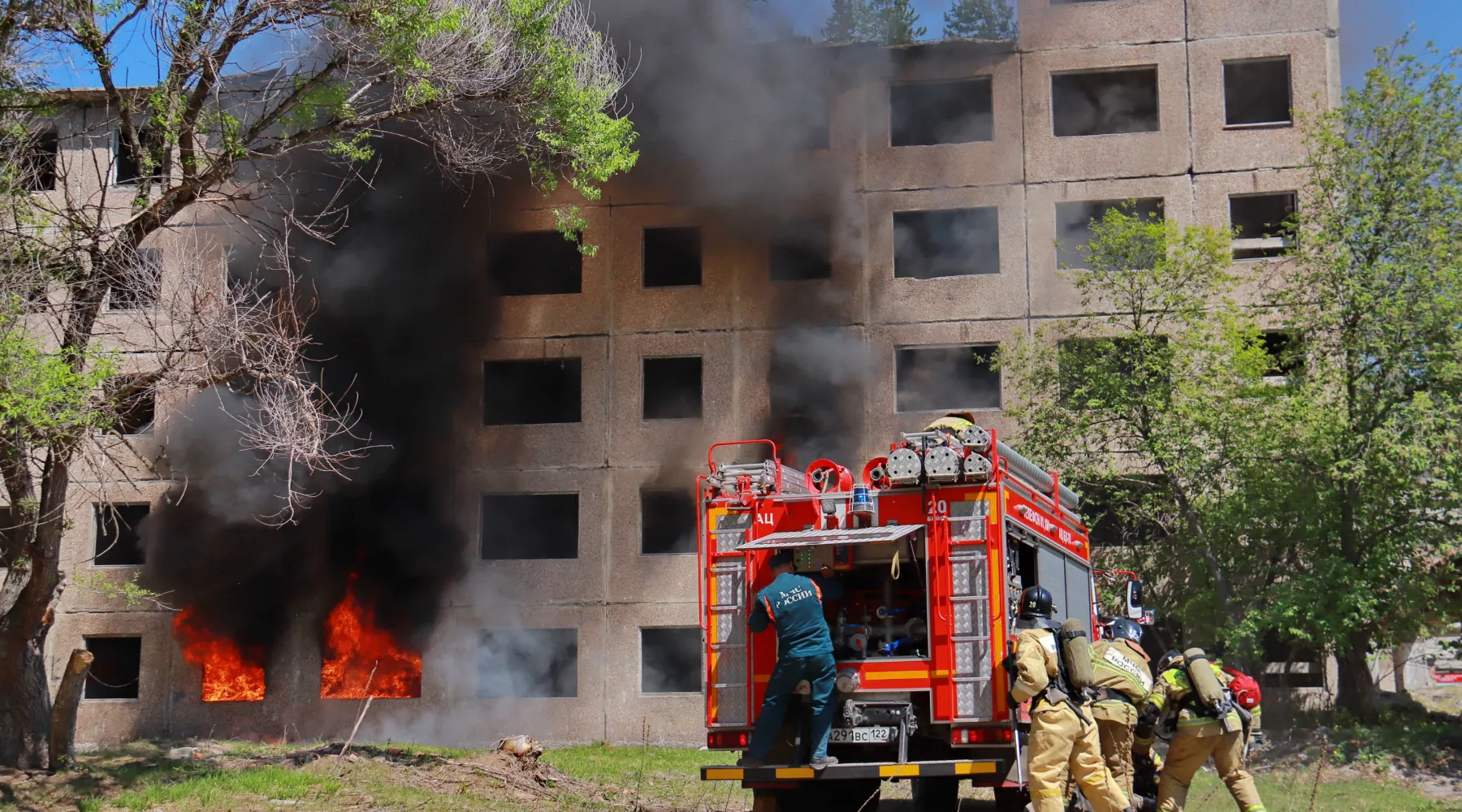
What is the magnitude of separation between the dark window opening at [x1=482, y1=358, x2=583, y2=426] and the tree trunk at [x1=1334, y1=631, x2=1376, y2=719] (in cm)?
1318

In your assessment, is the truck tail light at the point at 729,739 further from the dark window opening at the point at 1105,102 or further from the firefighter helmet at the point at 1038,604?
the dark window opening at the point at 1105,102

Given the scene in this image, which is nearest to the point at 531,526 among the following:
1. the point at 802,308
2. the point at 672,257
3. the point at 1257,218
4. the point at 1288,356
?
the point at 672,257

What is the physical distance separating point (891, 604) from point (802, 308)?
13.0m

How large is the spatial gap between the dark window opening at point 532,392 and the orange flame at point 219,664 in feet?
19.7

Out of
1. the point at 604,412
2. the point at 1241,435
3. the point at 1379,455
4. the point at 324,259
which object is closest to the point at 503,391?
the point at 604,412

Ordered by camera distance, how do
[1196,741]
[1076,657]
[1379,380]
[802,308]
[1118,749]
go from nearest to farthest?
[1076,657], [1196,741], [1118,749], [1379,380], [802,308]

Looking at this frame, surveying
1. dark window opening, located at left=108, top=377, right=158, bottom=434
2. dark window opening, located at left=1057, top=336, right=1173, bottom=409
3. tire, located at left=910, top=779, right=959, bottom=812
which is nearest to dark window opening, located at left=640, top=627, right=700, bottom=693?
dark window opening, located at left=1057, top=336, right=1173, bottom=409

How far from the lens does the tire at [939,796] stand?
10000 mm

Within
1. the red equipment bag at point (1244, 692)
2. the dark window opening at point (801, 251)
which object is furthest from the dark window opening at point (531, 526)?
the red equipment bag at point (1244, 692)

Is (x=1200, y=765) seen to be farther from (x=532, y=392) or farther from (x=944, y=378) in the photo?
(x=532, y=392)

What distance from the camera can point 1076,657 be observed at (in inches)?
320

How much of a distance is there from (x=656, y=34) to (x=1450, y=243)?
12791 millimetres

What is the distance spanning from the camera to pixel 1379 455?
15531 millimetres

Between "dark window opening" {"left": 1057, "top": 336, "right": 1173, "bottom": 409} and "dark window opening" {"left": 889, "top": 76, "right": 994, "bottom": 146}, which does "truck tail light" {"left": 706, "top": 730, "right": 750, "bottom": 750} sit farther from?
"dark window opening" {"left": 889, "top": 76, "right": 994, "bottom": 146}
